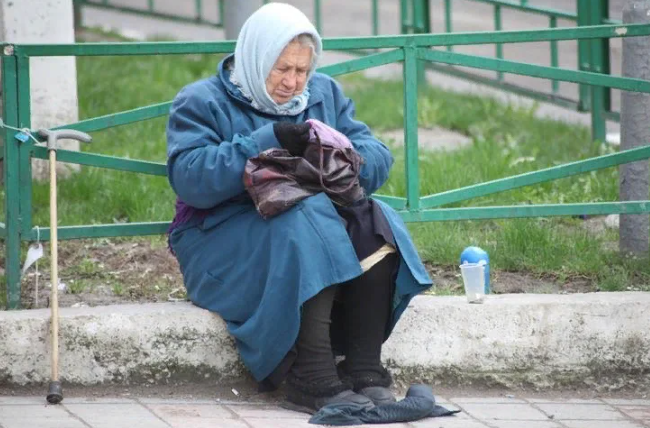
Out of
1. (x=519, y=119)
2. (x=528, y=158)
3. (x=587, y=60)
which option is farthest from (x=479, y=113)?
(x=528, y=158)

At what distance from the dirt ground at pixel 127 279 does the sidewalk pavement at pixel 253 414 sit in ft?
1.78

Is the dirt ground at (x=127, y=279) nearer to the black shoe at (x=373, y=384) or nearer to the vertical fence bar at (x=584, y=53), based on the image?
the black shoe at (x=373, y=384)

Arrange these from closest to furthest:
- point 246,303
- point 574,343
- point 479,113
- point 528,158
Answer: point 246,303 → point 574,343 → point 528,158 → point 479,113

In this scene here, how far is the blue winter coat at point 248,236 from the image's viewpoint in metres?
3.89

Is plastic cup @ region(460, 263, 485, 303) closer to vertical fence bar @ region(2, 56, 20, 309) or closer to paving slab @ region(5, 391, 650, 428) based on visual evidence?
paving slab @ region(5, 391, 650, 428)

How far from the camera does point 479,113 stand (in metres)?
8.16

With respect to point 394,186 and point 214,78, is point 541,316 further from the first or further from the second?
point 394,186

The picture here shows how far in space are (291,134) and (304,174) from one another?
13 cm

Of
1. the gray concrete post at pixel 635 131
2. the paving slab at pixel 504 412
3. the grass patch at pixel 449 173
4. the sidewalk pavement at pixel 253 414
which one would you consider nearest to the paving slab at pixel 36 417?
the sidewalk pavement at pixel 253 414

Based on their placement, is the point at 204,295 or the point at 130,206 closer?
the point at 204,295

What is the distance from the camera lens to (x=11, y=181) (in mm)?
4246

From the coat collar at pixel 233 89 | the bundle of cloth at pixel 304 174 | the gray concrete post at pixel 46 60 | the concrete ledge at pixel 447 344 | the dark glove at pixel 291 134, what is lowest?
the concrete ledge at pixel 447 344

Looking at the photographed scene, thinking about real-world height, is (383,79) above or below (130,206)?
above

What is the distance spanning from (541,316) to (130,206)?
204 cm
